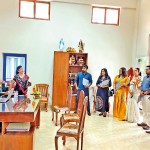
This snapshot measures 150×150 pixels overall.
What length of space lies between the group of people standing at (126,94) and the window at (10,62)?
84.0 inches

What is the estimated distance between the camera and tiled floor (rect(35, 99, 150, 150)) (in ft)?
13.3

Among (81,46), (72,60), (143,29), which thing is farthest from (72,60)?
(143,29)

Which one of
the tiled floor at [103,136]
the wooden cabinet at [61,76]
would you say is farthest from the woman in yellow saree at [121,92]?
the wooden cabinet at [61,76]

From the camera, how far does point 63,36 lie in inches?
295

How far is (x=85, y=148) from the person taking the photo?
394 centimetres

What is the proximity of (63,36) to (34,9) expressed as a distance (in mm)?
1338

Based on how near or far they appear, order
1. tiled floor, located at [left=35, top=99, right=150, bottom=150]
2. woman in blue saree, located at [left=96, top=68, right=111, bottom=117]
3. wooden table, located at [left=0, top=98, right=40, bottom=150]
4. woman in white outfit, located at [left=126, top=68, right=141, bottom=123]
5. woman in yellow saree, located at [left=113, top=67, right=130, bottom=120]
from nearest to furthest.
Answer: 1. wooden table, located at [left=0, top=98, right=40, bottom=150]
2. tiled floor, located at [left=35, top=99, right=150, bottom=150]
3. woman in white outfit, located at [left=126, top=68, right=141, bottom=123]
4. woman in yellow saree, located at [left=113, top=67, right=130, bottom=120]
5. woman in blue saree, located at [left=96, top=68, right=111, bottom=117]

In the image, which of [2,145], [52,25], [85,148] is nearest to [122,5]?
[52,25]

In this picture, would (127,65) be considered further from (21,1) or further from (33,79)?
(21,1)

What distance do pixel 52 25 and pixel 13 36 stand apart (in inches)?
53.8

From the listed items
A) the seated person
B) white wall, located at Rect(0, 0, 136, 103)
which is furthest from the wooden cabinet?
the seated person

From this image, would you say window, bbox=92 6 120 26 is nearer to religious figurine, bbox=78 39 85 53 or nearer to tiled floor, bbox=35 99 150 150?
religious figurine, bbox=78 39 85 53

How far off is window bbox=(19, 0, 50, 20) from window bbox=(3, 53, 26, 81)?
1371mm

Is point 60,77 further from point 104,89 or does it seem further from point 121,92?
point 121,92
